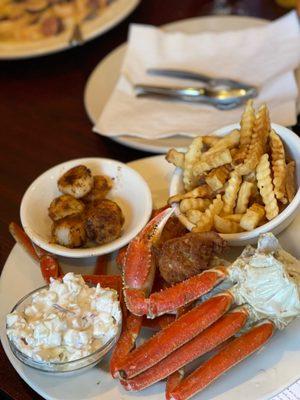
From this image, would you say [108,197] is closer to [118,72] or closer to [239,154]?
[239,154]

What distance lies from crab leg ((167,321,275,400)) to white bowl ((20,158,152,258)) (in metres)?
0.29

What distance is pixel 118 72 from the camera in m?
1.69

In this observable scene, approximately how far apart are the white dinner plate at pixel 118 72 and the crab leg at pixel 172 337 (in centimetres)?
51

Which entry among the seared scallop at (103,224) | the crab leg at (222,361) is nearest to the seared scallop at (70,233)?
the seared scallop at (103,224)

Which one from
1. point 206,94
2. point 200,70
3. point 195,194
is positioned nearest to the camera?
point 195,194

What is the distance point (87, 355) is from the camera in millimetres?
955

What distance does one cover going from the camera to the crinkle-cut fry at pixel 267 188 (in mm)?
1067

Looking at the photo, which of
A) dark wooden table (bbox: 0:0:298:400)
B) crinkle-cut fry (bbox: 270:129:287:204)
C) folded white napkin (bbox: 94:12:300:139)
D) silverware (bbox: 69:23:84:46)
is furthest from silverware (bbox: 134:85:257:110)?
crinkle-cut fry (bbox: 270:129:287:204)

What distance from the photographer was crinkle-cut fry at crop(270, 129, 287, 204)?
42.1 inches

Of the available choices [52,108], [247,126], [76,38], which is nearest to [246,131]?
[247,126]

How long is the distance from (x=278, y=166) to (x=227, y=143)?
0.12 meters

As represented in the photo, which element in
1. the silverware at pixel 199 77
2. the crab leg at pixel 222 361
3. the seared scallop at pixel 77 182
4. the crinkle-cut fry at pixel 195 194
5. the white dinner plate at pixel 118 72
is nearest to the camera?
the crab leg at pixel 222 361

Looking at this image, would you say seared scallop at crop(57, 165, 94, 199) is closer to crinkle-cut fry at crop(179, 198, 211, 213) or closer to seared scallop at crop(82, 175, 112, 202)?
seared scallop at crop(82, 175, 112, 202)

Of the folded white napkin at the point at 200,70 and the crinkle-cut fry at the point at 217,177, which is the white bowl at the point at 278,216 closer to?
the crinkle-cut fry at the point at 217,177
